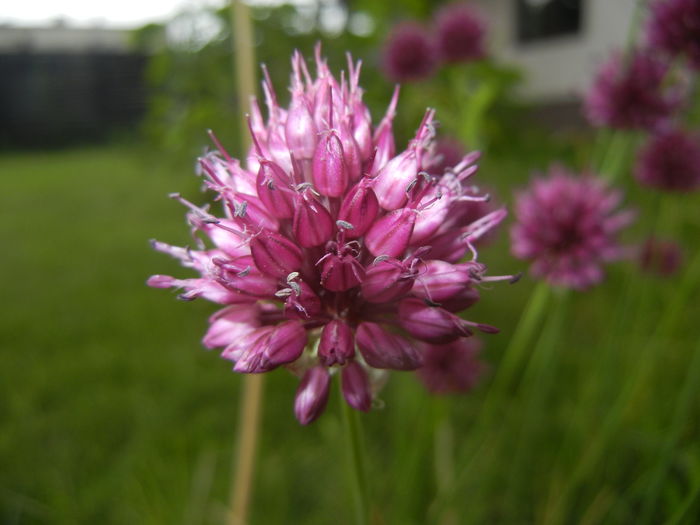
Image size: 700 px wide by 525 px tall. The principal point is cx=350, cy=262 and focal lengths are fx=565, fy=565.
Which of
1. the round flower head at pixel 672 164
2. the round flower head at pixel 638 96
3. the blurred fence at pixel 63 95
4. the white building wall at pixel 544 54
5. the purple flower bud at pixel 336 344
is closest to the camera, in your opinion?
the purple flower bud at pixel 336 344

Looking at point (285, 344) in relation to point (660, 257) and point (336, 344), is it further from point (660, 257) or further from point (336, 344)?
point (660, 257)

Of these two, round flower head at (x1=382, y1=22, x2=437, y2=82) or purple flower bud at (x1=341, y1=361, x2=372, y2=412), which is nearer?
purple flower bud at (x1=341, y1=361, x2=372, y2=412)

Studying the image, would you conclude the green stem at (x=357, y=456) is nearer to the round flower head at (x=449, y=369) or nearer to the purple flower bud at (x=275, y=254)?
the purple flower bud at (x=275, y=254)

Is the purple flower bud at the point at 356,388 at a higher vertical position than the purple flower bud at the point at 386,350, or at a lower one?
lower

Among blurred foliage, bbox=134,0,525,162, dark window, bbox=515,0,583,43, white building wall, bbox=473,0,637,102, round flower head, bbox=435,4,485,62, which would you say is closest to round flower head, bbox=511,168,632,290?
blurred foliage, bbox=134,0,525,162

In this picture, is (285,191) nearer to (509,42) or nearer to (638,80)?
(638,80)

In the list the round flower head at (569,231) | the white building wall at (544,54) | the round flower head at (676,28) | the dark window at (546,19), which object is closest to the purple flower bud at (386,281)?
the round flower head at (569,231)

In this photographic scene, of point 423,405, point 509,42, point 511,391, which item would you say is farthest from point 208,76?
point 509,42

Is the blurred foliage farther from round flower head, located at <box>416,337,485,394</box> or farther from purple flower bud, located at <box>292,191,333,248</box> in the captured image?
purple flower bud, located at <box>292,191,333,248</box>
